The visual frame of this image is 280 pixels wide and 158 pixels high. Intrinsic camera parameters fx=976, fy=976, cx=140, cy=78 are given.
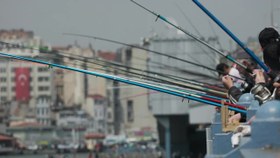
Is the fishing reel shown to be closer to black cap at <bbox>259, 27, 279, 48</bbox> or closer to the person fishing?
the person fishing

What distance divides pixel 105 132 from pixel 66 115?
10.1 m

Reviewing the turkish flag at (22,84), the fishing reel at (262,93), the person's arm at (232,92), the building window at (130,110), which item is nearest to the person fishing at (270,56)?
the fishing reel at (262,93)

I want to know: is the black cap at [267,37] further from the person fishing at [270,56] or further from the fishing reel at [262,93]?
the fishing reel at [262,93]

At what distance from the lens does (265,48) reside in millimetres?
7449

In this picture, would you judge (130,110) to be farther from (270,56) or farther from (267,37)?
(270,56)

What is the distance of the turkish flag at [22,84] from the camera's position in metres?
184

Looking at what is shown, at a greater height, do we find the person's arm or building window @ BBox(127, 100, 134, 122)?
building window @ BBox(127, 100, 134, 122)

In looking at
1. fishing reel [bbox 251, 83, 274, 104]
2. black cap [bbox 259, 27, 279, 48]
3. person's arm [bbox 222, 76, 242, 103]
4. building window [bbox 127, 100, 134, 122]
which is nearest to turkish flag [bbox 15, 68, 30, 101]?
building window [bbox 127, 100, 134, 122]

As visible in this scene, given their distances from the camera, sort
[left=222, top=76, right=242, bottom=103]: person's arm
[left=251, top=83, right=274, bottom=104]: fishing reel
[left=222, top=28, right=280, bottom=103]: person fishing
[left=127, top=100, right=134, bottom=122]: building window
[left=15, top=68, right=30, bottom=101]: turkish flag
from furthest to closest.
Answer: [left=127, top=100, right=134, bottom=122]: building window < [left=15, top=68, right=30, bottom=101]: turkish flag < [left=222, top=76, right=242, bottom=103]: person's arm < [left=251, top=83, right=274, bottom=104]: fishing reel < [left=222, top=28, right=280, bottom=103]: person fishing

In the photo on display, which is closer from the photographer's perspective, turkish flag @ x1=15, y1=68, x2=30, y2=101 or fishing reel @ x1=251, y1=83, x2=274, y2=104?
fishing reel @ x1=251, y1=83, x2=274, y2=104

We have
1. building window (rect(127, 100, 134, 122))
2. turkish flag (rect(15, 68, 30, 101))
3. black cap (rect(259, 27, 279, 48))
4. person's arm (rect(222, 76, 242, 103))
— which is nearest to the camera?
black cap (rect(259, 27, 279, 48))

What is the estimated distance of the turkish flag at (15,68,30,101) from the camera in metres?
184

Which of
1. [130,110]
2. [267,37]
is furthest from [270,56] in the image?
[130,110]

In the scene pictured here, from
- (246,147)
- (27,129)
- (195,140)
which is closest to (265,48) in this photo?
(246,147)
